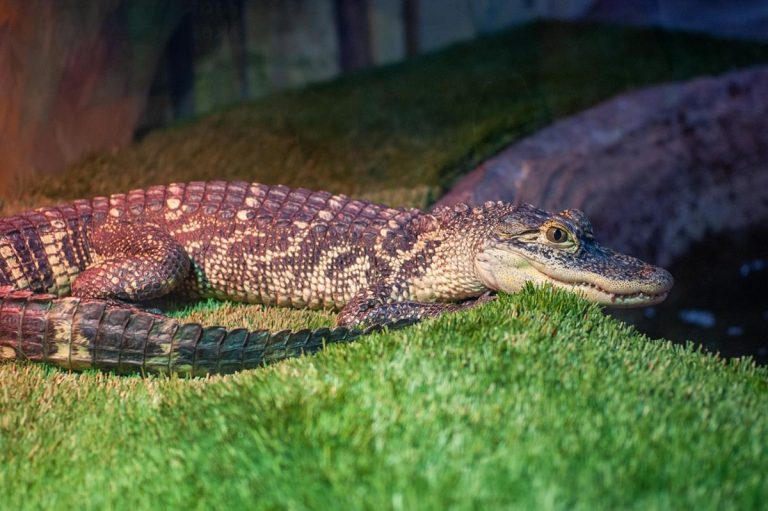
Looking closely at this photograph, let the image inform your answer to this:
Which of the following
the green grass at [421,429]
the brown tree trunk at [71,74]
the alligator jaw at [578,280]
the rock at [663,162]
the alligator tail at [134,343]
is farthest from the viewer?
the rock at [663,162]

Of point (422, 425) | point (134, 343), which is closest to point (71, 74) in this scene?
point (134, 343)

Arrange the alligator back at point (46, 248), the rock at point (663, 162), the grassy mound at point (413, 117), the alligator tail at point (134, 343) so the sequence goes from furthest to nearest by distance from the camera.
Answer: the rock at point (663, 162) → the grassy mound at point (413, 117) → the alligator back at point (46, 248) → the alligator tail at point (134, 343)

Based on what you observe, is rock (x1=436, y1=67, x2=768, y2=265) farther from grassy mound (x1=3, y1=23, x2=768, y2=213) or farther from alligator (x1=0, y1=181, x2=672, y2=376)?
alligator (x1=0, y1=181, x2=672, y2=376)

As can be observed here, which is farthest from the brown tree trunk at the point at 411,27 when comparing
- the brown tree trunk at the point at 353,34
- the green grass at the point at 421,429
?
the green grass at the point at 421,429

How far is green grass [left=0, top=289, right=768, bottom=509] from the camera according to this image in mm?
2023

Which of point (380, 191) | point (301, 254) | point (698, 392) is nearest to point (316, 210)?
point (301, 254)

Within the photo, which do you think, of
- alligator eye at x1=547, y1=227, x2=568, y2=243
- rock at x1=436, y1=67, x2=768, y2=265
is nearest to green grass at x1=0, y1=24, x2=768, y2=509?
alligator eye at x1=547, y1=227, x2=568, y2=243

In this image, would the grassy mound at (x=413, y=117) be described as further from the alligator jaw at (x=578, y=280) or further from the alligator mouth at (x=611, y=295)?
the alligator mouth at (x=611, y=295)

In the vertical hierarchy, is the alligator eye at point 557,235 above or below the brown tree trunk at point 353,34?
below

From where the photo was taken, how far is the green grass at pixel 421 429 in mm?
2023

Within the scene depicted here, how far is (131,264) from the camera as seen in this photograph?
12.0 feet

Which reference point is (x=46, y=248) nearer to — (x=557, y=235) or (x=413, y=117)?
(x=557, y=235)

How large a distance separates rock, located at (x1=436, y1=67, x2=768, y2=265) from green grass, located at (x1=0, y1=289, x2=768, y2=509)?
2.83m

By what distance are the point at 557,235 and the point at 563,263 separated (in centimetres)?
13
